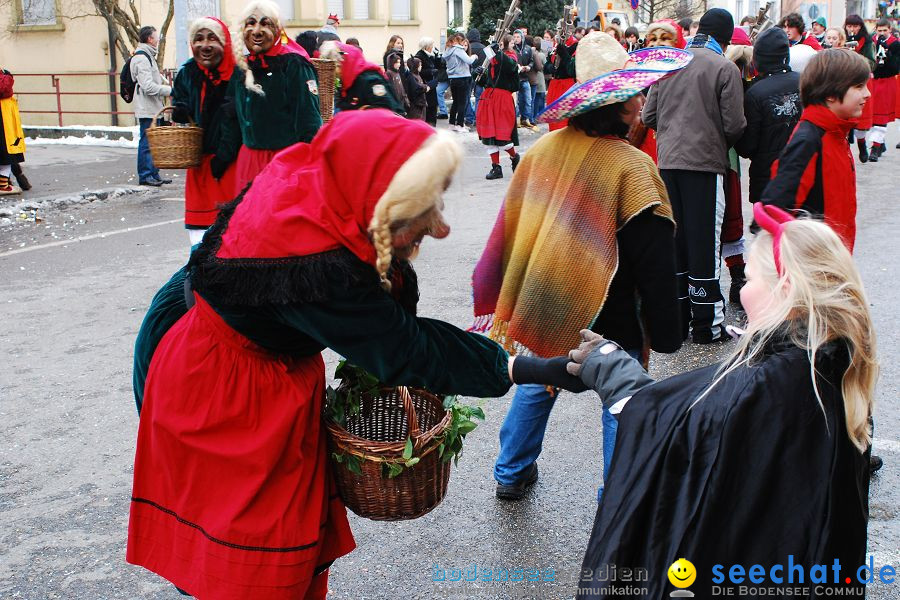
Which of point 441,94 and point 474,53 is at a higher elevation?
point 474,53

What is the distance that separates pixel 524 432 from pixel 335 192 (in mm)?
1952

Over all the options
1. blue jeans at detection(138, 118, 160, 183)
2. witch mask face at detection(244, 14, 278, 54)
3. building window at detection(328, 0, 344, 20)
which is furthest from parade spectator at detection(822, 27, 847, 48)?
building window at detection(328, 0, 344, 20)

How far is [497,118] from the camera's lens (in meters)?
13.1

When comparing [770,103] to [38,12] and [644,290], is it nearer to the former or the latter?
[644,290]

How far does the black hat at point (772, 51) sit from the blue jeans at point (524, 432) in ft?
10.1

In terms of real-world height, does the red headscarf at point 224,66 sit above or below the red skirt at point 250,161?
above

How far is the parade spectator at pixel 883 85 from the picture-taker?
14.2 m

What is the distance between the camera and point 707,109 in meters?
5.61

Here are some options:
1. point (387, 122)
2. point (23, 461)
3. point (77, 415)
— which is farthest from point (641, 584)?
point (77, 415)

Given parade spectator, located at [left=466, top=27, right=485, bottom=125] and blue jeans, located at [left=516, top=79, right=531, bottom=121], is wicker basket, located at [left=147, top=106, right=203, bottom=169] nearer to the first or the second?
blue jeans, located at [left=516, top=79, right=531, bottom=121]

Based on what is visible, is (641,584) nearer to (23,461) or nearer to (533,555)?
(533,555)

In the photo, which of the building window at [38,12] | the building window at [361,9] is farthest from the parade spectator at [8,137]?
the building window at [361,9]

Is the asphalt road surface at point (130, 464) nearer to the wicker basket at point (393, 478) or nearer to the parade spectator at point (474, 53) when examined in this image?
the wicker basket at point (393, 478)

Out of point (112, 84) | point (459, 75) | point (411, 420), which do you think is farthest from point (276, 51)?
point (112, 84)
